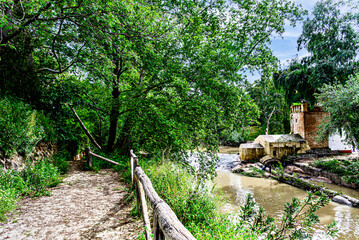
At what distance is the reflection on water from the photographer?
22.5 ft

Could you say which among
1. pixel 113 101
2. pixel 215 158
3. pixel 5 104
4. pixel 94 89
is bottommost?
pixel 215 158

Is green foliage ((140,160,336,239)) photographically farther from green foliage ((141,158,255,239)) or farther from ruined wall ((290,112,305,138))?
ruined wall ((290,112,305,138))

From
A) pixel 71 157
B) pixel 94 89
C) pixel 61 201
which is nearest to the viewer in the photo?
pixel 61 201

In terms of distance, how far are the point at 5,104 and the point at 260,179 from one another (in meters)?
14.5

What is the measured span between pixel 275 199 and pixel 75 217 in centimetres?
947

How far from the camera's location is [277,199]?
9648 mm

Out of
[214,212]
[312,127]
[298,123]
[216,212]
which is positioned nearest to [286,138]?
[298,123]

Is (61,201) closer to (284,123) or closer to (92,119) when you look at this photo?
(92,119)

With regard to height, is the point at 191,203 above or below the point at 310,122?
below

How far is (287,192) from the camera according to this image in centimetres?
1060

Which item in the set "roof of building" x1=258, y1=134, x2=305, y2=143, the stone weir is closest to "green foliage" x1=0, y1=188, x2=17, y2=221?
the stone weir

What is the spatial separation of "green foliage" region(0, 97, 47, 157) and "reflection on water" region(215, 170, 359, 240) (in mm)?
5789

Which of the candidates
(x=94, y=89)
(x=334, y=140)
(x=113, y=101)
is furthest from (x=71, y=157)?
(x=334, y=140)

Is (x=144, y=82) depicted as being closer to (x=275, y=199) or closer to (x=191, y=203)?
(x=191, y=203)
